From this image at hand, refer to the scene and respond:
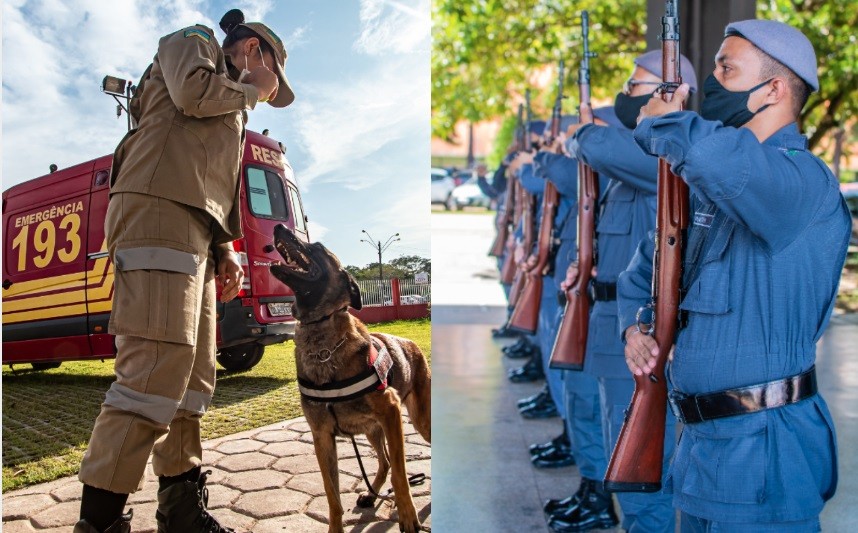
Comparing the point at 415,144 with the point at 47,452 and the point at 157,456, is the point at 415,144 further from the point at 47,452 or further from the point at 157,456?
the point at 47,452

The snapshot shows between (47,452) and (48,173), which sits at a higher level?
(48,173)

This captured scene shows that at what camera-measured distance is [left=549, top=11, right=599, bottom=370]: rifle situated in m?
3.71

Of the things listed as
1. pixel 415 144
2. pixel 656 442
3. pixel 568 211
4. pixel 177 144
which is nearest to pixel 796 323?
pixel 656 442

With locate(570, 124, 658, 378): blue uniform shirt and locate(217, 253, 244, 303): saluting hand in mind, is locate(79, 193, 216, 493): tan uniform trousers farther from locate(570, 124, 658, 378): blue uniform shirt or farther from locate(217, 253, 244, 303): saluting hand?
locate(570, 124, 658, 378): blue uniform shirt

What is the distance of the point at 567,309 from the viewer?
3.84 meters

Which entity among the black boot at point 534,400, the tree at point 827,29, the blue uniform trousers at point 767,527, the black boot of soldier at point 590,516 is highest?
the tree at point 827,29

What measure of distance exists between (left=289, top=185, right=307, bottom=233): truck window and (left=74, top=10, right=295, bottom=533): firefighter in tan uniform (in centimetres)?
21

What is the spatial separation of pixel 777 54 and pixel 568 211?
3.08 metres

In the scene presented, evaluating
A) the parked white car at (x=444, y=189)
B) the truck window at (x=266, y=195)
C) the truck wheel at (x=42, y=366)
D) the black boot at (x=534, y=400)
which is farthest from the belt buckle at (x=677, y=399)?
the parked white car at (x=444, y=189)

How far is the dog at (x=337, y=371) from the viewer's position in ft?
8.79

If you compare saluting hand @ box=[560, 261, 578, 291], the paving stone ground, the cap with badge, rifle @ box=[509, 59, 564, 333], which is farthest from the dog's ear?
rifle @ box=[509, 59, 564, 333]

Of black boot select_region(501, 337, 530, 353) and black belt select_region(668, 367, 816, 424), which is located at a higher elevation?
black belt select_region(668, 367, 816, 424)

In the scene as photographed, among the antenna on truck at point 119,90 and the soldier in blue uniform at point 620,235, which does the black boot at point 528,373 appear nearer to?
the soldier in blue uniform at point 620,235

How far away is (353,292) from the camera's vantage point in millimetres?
2730
